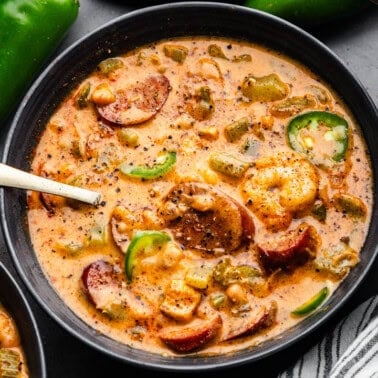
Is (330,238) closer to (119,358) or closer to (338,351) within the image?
(338,351)

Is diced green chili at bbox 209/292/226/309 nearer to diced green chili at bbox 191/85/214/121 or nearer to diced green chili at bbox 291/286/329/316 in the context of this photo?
diced green chili at bbox 291/286/329/316

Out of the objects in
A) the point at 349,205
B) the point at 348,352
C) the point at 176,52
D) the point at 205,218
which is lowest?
the point at 348,352

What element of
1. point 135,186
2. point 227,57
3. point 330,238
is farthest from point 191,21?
point 330,238

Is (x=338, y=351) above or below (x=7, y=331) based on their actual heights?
below

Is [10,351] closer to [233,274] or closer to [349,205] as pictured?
[233,274]

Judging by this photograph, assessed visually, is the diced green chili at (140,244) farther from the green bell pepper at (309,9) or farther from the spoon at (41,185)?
the green bell pepper at (309,9)

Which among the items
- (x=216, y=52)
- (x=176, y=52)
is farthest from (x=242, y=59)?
(x=176, y=52)
